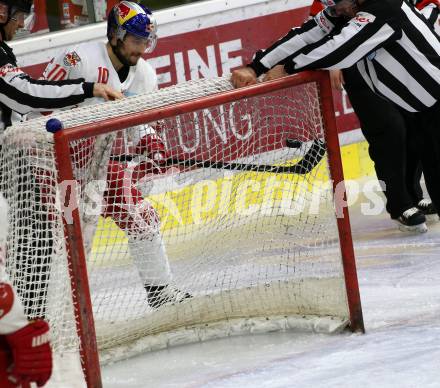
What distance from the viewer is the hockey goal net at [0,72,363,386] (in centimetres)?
318

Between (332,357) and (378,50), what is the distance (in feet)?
3.43

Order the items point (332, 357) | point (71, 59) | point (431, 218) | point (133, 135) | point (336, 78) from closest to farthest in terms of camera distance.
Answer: point (332, 357) → point (133, 135) → point (71, 59) → point (336, 78) → point (431, 218)

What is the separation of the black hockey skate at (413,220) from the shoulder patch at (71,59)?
65.1 inches

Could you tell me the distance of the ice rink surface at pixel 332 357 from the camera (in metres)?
3.08

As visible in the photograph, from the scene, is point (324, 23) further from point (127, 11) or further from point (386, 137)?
point (386, 137)

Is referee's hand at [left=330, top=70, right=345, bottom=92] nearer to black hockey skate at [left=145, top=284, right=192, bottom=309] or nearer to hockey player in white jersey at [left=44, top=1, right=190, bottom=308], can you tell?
hockey player in white jersey at [left=44, top=1, right=190, bottom=308]

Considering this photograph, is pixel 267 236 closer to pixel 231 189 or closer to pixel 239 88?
pixel 231 189

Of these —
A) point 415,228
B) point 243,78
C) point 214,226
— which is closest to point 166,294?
point 214,226

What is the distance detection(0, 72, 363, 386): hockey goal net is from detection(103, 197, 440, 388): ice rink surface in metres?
0.09

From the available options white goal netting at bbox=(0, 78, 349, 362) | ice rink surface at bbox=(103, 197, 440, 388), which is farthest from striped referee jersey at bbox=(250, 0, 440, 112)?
ice rink surface at bbox=(103, 197, 440, 388)

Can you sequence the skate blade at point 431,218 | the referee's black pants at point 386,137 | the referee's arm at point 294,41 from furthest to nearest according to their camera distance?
the skate blade at point 431,218 < the referee's black pants at point 386,137 < the referee's arm at point 294,41

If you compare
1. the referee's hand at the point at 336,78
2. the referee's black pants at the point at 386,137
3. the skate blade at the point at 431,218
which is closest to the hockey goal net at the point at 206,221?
the referee's hand at the point at 336,78

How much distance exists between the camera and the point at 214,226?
3.77 meters

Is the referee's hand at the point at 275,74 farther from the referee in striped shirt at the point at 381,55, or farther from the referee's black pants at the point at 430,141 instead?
the referee's black pants at the point at 430,141
